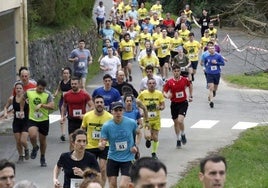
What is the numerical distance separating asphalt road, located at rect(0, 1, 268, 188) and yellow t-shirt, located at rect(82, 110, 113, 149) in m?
1.42

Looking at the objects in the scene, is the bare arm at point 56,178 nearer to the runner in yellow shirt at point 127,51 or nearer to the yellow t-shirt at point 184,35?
the runner in yellow shirt at point 127,51

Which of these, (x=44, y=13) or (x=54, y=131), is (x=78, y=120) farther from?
(x=44, y=13)

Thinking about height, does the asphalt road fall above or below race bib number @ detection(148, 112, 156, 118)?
below

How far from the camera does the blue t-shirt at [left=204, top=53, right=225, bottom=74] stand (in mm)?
24797

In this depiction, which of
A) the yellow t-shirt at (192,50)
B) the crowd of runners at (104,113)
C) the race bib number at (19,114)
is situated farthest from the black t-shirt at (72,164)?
the yellow t-shirt at (192,50)

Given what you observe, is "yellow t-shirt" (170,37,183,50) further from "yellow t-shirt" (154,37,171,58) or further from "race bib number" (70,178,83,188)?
"race bib number" (70,178,83,188)

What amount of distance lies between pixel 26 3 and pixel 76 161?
45.9ft

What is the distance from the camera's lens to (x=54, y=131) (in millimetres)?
21312

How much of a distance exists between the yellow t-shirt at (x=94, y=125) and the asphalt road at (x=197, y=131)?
1.42 meters

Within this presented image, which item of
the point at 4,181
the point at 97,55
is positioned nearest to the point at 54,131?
the point at 4,181

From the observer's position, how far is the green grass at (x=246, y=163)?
1580 cm

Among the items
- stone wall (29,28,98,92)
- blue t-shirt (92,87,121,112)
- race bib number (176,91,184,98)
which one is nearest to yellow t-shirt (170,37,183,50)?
stone wall (29,28,98,92)

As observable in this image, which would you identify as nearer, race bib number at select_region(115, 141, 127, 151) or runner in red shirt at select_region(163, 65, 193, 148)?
race bib number at select_region(115, 141, 127, 151)

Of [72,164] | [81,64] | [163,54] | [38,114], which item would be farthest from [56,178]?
[163,54]
